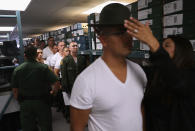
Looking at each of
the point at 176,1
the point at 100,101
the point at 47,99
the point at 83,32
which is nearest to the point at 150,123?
the point at 100,101

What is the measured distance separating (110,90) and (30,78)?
1580 millimetres

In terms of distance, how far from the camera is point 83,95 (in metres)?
0.77

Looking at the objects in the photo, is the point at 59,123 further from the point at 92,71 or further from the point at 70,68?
the point at 92,71

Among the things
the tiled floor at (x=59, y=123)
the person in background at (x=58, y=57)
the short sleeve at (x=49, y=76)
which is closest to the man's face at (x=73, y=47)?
the person in background at (x=58, y=57)

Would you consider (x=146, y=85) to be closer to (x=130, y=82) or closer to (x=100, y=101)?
(x=130, y=82)

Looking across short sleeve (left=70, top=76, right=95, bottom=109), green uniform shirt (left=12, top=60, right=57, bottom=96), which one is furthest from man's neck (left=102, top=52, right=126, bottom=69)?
green uniform shirt (left=12, top=60, right=57, bottom=96)

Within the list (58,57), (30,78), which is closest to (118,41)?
(30,78)

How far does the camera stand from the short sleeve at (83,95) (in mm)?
769

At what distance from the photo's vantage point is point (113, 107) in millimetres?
788

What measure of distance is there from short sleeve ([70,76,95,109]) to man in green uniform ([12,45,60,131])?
1.48m

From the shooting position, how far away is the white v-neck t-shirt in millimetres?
777

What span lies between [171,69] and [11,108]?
2.17 metres

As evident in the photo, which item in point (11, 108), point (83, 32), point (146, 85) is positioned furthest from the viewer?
point (83, 32)

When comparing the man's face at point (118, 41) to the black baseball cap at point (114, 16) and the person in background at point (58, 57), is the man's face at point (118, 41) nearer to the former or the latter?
the black baseball cap at point (114, 16)
